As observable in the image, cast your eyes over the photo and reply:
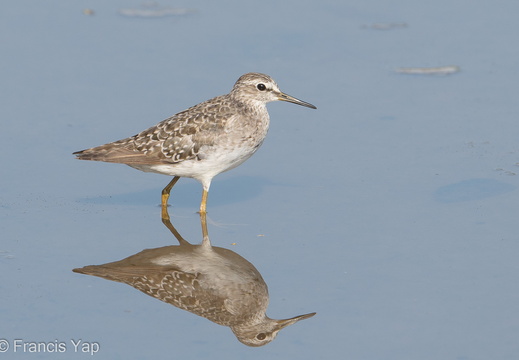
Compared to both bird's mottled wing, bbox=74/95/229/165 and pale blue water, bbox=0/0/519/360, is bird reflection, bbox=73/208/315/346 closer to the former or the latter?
pale blue water, bbox=0/0/519/360

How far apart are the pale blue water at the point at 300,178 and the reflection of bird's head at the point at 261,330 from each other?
200mm

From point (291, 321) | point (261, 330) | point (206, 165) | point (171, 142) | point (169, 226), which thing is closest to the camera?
point (261, 330)

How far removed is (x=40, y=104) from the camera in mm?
14445

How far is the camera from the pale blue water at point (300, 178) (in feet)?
32.1

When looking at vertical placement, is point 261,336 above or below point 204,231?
above

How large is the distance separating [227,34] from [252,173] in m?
3.76

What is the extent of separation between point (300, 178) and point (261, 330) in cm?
360

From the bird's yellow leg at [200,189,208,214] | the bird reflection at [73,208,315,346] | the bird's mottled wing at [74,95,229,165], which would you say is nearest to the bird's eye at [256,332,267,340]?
the bird reflection at [73,208,315,346]

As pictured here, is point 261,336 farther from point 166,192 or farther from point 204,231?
point 166,192

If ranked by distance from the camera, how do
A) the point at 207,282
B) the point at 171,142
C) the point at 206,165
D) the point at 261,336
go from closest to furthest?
the point at 261,336, the point at 207,282, the point at 206,165, the point at 171,142

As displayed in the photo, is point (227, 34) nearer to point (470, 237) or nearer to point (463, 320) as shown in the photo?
point (470, 237)

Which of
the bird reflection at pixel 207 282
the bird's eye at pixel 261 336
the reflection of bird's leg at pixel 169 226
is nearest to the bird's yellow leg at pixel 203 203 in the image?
the reflection of bird's leg at pixel 169 226

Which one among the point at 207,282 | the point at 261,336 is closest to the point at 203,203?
the point at 207,282

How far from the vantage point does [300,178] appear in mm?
12992
